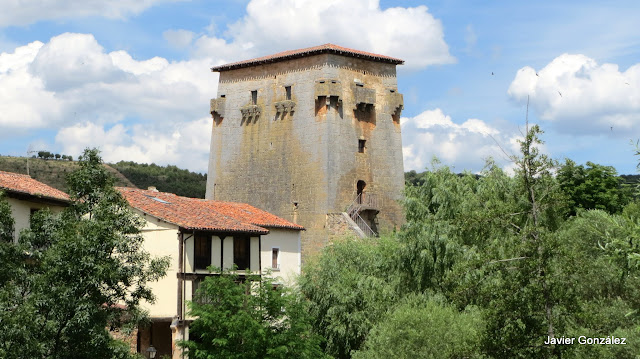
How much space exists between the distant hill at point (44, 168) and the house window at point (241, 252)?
37.3m

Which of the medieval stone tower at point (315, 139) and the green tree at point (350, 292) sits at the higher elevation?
the medieval stone tower at point (315, 139)

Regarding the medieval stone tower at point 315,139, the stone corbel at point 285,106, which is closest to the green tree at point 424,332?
the medieval stone tower at point 315,139

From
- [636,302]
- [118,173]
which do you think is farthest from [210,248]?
[118,173]

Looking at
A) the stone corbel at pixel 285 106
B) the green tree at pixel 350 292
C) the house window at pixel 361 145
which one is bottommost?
the green tree at pixel 350 292

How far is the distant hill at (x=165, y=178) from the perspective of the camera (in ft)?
276

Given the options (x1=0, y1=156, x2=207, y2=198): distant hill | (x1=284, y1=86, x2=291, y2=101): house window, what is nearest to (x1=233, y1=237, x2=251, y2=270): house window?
(x1=284, y1=86, x2=291, y2=101): house window

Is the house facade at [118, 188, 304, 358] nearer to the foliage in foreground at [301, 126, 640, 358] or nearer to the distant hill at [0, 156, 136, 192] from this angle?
the foliage in foreground at [301, 126, 640, 358]

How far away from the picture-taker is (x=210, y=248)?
3778 cm

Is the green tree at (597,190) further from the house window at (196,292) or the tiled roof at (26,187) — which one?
the tiled roof at (26,187)

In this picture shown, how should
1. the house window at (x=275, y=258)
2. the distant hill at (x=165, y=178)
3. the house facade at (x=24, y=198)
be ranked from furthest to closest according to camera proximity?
the distant hill at (x=165, y=178), the house window at (x=275, y=258), the house facade at (x=24, y=198)

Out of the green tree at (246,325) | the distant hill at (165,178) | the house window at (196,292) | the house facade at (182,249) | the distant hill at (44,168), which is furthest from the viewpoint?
the distant hill at (165,178)

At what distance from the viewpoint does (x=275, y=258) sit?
43719mm

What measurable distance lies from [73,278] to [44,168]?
6014 centimetres

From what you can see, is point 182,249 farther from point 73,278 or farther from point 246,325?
point 73,278
